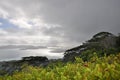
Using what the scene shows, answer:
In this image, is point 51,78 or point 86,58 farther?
point 86,58

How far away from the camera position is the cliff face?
2097cm

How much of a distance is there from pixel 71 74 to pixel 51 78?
803 millimetres

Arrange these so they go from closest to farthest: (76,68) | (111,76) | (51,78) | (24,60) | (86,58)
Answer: (111,76) < (51,78) < (76,68) < (86,58) < (24,60)

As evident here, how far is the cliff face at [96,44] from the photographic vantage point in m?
21.0

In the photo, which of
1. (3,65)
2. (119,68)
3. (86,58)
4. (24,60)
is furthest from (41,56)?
(119,68)

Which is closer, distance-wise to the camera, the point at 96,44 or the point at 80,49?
the point at 96,44

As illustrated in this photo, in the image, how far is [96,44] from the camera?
21.2 m

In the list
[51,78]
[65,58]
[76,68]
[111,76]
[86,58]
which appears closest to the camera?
[111,76]

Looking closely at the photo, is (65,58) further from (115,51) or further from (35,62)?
(115,51)

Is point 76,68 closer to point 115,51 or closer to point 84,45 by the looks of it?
point 115,51

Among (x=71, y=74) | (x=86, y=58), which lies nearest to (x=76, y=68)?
(x=71, y=74)

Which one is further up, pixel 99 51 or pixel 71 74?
pixel 99 51

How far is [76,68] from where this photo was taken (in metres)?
11.6

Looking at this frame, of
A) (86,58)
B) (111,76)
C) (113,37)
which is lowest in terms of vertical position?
(111,76)
